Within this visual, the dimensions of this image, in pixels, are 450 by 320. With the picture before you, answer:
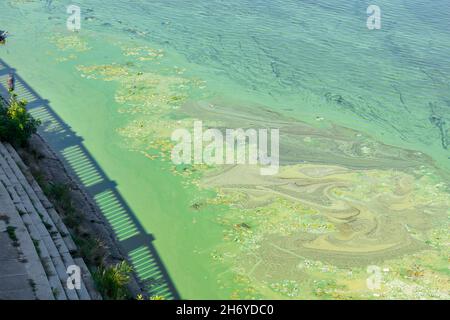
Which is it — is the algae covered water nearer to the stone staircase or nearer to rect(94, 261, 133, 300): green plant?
rect(94, 261, 133, 300): green plant

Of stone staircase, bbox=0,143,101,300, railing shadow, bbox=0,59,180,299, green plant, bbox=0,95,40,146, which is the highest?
green plant, bbox=0,95,40,146

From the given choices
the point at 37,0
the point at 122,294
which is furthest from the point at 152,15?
the point at 122,294

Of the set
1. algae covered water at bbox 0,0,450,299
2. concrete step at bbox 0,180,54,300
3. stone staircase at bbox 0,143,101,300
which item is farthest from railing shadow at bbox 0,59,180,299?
concrete step at bbox 0,180,54,300

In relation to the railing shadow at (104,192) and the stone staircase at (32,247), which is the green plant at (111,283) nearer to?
the stone staircase at (32,247)

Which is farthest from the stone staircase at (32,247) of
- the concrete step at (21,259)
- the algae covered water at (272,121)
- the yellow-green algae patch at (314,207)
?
the yellow-green algae patch at (314,207)

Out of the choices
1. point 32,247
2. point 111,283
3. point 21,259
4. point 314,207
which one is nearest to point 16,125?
point 32,247

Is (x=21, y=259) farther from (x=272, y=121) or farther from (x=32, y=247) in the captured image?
(x=272, y=121)
